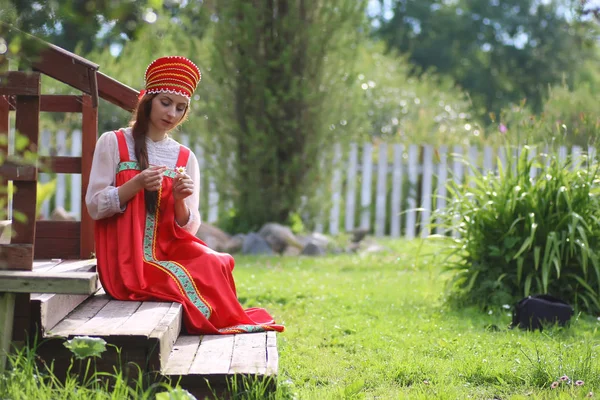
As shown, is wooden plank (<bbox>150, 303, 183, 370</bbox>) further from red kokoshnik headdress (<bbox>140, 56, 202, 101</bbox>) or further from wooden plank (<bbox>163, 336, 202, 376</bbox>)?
red kokoshnik headdress (<bbox>140, 56, 202, 101</bbox>)

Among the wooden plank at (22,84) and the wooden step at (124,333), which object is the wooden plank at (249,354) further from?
the wooden plank at (22,84)

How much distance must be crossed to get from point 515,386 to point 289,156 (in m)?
7.08

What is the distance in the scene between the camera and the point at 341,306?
564 centimetres

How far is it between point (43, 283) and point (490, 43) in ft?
127

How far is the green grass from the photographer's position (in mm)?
3295

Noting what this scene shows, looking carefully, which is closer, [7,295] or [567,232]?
[7,295]

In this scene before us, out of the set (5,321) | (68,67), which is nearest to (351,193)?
(68,67)

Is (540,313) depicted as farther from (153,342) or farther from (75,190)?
(75,190)

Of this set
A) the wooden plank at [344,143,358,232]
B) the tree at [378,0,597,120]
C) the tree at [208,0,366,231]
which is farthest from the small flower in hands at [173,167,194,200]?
the tree at [378,0,597,120]

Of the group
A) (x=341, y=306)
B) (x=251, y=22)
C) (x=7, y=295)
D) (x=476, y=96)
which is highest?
(x=476, y=96)

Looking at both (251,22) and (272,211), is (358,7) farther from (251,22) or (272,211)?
(272,211)

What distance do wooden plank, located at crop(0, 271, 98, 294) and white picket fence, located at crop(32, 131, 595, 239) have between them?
8141 millimetres

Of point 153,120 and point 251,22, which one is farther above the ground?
point 251,22

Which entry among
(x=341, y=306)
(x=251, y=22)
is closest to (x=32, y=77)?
(x=341, y=306)
